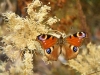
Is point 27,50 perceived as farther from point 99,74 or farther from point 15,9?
point 15,9

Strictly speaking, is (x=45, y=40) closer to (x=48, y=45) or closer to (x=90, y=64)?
(x=48, y=45)

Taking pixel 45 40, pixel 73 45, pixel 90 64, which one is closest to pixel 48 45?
pixel 45 40

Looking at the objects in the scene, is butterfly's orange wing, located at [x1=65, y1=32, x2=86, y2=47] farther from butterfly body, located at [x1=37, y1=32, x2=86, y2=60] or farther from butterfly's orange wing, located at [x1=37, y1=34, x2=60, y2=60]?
butterfly's orange wing, located at [x1=37, y1=34, x2=60, y2=60]

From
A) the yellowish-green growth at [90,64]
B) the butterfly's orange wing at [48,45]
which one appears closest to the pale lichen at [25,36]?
the butterfly's orange wing at [48,45]

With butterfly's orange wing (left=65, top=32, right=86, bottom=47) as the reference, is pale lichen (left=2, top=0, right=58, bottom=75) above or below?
above

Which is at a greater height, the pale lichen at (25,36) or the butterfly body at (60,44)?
the pale lichen at (25,36)

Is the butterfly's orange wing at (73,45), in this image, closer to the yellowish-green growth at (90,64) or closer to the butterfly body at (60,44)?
the butterfly body at (60,44)

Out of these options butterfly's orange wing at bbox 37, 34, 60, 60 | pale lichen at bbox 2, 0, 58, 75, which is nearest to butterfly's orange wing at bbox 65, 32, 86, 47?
butterfly's orange wing at bbox 37, 34, 60, 60
